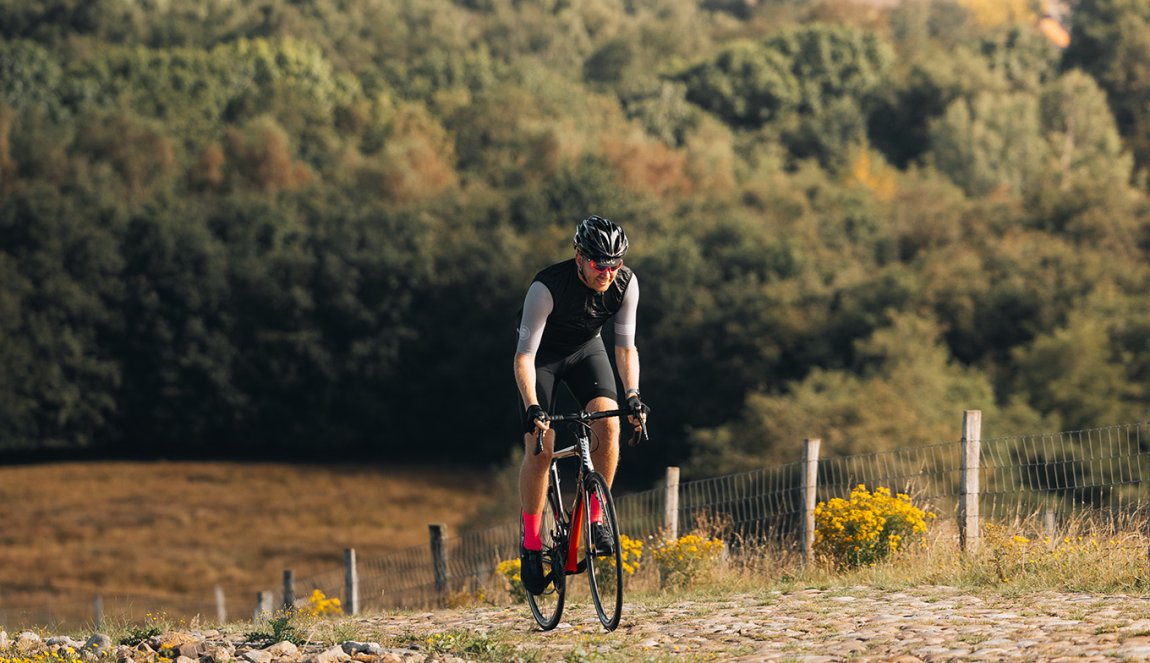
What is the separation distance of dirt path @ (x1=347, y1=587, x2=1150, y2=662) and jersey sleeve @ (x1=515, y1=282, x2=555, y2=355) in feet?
5.29

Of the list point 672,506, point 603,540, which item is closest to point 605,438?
point 603,540

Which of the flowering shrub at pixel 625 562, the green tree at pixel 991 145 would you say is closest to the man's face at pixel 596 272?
the flowering shrub at pixel 625 562

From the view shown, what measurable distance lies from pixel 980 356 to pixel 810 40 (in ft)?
238

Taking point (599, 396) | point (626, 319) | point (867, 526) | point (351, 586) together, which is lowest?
point (351, 586)

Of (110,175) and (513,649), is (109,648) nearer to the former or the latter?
(513,649)

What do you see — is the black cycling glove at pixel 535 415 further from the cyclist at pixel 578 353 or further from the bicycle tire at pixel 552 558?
the bicycle tire at pixel 552 558

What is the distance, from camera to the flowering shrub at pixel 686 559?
1236cm

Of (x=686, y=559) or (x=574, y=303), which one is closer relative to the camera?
(x=574, y=303)

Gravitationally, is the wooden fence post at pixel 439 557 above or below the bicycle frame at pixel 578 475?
below

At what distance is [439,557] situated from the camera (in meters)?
15.9

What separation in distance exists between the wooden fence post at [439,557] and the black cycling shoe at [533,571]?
6165mm

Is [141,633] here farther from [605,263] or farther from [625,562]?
[625,562]

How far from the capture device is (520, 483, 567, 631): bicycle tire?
30.1 feet

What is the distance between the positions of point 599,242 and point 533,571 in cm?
207
